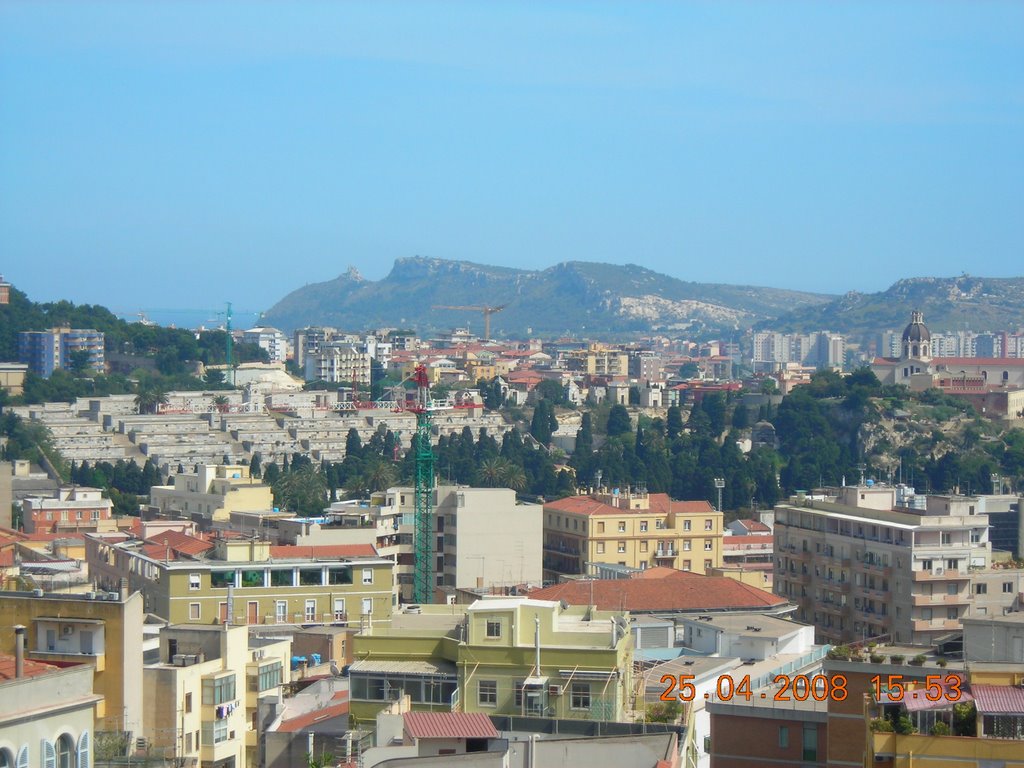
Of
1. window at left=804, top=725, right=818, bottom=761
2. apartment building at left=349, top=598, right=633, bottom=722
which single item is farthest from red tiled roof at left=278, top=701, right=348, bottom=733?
window at left=804, top=725, right=818, bottom=761

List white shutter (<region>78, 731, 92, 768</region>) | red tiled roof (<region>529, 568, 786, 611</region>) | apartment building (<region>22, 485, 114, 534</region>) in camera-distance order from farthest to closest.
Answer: apartment building (<region>22, 485, 114, 534</region>)
red tiled roof (<region>529, 568, 786, 611</region>)
white shutter (<region>78, 731, 92, 768</region>)

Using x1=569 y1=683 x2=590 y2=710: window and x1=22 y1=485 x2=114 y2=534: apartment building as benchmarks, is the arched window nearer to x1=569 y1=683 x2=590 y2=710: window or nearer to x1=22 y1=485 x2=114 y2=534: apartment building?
x1=569 y1=683 x2=590 y2=710: window

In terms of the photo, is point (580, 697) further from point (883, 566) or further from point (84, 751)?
point (883, 566)

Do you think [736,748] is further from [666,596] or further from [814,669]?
[666,596]

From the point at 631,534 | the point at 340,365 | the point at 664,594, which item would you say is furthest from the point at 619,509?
the point at 340,365

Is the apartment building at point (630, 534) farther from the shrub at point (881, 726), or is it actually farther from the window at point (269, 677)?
the shrub at point (881, 726)

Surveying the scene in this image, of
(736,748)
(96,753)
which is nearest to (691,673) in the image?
(736,748)

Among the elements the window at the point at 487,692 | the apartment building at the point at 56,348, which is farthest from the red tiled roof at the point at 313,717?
the apartment building at the point at 56,348

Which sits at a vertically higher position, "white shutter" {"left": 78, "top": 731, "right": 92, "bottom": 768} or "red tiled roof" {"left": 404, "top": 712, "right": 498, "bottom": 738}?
"white shutter" {"left": 78, "top": 731, "right": 92, "bottom": 768}

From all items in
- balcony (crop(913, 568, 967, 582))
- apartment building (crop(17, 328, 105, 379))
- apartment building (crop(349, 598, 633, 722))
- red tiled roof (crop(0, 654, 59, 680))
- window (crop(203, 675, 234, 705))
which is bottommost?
balcony (crop(913, 568, 967, 582))
